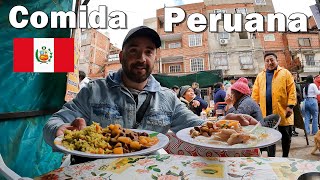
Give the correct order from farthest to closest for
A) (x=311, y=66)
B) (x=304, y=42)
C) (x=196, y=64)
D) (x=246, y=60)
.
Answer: (x=304, y=42) → (x=311, y=66) → (x=196, y=64) → (x=246, y=60)

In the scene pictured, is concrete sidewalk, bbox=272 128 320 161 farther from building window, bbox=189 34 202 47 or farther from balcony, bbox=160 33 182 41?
balcony, bbox=160 33 182 41

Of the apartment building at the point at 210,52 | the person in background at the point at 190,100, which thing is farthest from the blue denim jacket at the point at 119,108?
the apartment building at the point at 210,52

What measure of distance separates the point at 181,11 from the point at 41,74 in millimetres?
1023

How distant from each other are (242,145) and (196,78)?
6.37 metres

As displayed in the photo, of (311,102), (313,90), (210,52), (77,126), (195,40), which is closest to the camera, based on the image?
(77,126)

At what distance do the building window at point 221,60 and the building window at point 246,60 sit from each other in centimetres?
100

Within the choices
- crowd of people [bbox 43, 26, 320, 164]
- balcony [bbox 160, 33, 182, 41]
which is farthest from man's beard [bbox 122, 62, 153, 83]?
balcony [bbox 160, 33, 182, 41]

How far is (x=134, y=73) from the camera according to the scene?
39.0 inches

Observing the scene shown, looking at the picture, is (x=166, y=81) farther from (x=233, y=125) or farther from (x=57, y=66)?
(x=233, y=125)

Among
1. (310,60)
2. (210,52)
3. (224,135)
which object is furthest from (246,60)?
(224,135)

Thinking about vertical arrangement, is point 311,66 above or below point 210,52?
below

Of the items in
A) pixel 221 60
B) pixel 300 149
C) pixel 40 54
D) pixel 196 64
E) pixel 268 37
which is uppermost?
pixel 268 37

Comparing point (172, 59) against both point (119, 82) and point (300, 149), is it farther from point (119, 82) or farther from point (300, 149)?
point (119, 82)

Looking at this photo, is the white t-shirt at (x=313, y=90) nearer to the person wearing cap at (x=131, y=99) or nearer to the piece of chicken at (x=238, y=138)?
the person wearing cap at (x=131, y=99)
